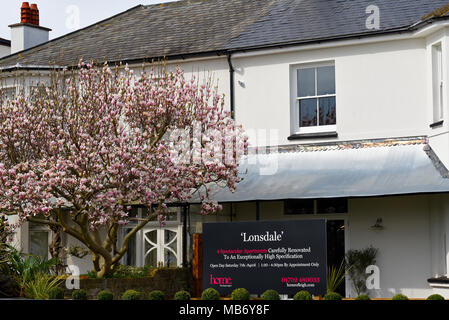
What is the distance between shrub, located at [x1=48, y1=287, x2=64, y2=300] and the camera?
16.2 meters

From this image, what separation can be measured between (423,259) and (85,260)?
379 inches

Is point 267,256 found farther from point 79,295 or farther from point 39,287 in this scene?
point 39,287

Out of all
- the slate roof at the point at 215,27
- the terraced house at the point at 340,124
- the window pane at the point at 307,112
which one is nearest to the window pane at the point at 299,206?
the terraced house at the point at 340,124

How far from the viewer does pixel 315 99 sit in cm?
2055

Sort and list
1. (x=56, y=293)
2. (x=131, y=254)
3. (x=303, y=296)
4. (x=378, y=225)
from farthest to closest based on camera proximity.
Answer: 1. (x=131, y=254)
2. (x=378, y=225)
3. (x=56, y=293)
4. (x=303, y=296)

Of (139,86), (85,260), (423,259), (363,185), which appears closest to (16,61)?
(85,260)

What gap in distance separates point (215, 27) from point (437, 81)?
728 cm

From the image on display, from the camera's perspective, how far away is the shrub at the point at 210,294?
1491 centimetres

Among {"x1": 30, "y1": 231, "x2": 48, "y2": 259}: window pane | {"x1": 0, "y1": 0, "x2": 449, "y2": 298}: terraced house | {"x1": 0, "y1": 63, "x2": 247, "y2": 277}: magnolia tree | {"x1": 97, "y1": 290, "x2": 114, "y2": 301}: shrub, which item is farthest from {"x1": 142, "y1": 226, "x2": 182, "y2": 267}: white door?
{"x1": 97, "y1": 290, "x2": 114, "y2": 301}: shrub

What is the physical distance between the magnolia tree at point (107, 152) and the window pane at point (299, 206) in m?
2.75

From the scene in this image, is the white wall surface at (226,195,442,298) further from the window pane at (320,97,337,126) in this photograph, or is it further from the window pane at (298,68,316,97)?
the window pane at (298,68,316,97)

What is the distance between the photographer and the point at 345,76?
2005cm

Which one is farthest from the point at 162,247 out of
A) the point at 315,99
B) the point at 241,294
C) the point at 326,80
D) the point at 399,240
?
the point at 241,294

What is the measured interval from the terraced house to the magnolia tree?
1971 mm
